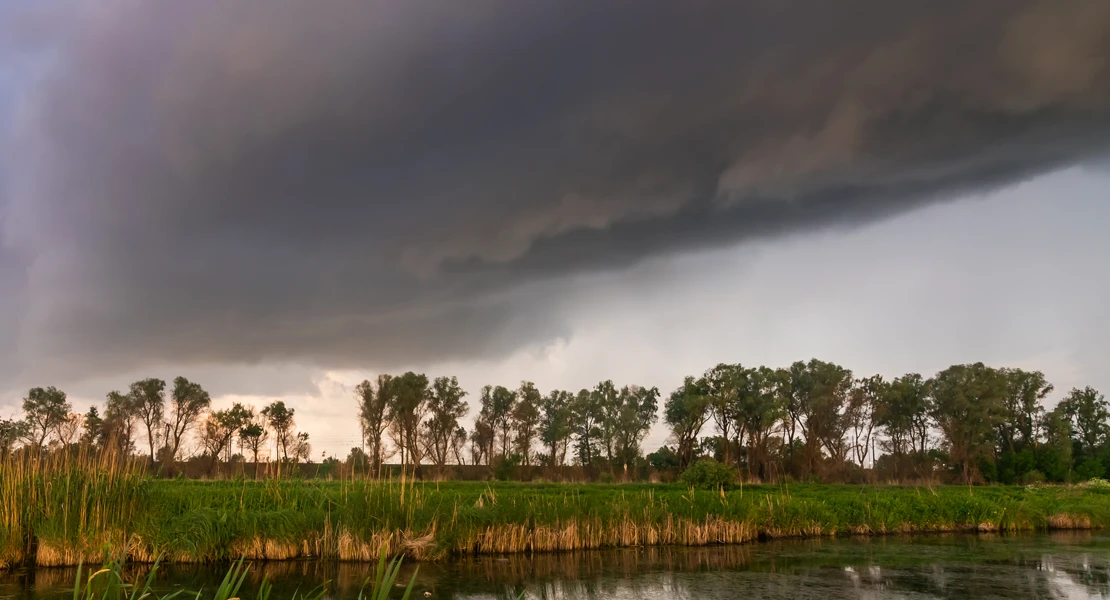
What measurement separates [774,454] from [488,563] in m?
56.0

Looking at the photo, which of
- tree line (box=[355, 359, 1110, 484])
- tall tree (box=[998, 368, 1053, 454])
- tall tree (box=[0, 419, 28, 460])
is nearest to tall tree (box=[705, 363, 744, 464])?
tree line (box=[355, 359, 1110, 484])

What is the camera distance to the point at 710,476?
1501 inches

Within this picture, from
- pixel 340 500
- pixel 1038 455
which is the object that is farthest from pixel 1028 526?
pixel 1038 455

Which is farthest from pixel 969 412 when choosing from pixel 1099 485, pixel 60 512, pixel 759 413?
pixel 60 512

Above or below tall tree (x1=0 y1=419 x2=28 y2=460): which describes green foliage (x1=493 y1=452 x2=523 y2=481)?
below

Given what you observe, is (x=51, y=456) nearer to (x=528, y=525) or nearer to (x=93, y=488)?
(x=93, y=488)

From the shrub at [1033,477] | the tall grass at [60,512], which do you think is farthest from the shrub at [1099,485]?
the tall grass at [60,512]

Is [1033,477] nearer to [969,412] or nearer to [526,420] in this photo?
[969,412]

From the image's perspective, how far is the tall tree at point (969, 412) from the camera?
219 feet

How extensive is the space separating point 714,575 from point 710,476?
22218 millimetres

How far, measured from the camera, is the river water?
14305 millimetres

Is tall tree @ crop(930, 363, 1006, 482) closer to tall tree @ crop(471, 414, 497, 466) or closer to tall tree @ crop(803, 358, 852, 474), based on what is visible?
tall tree @ crop(803, 358, 852, 474)

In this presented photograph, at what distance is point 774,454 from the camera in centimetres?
6819

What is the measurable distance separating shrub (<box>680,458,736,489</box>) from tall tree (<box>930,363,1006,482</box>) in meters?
38.7
